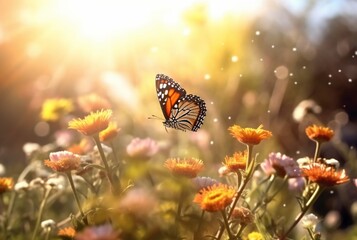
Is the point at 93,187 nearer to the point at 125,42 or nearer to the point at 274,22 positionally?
the point at 125,42

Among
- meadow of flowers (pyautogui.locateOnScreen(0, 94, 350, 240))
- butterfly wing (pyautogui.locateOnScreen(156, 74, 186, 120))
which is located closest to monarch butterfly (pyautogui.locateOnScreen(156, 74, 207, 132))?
butterfly wing (pyautogui.locateOnScreen(156, 74, 186, 120))

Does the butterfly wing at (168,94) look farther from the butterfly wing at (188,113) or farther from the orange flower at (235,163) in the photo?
the orange flower at (235,163)

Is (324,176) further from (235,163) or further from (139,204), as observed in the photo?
(139,204)

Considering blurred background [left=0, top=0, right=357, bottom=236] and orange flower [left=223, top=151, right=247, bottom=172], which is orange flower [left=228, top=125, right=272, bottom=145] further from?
blurred background [left=0, top=0, right=357, bottom=236]

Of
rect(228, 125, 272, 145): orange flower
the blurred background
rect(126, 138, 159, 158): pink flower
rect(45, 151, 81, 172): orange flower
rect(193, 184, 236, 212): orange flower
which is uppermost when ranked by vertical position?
the blurred background

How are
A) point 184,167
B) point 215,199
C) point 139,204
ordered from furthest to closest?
point 184,167
point 215,199
point 139,204

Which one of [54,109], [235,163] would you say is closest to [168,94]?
[235,163]

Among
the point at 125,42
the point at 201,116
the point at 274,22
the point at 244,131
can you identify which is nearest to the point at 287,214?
the point at 201,116
